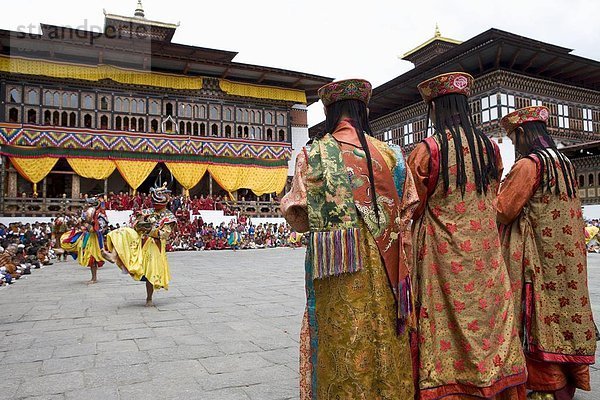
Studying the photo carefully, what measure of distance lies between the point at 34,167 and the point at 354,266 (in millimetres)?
24200

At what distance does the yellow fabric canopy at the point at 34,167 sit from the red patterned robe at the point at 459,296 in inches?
930

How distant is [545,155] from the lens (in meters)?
3.10

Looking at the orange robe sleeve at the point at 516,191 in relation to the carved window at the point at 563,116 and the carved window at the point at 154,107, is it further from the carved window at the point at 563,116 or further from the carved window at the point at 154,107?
the carved window at the point at 154,107

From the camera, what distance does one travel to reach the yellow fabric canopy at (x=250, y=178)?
26094 millimetres

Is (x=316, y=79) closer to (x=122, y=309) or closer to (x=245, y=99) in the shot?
(x=245, y=99)

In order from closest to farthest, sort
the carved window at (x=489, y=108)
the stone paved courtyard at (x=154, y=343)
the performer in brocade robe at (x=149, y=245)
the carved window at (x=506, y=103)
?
the stone paved courtyard at (x=154, y=343) < the performer in brocade robe at (x=149, y=245) < the carved window at (x=506, y=103) < the carved window at (x=489, y=108)

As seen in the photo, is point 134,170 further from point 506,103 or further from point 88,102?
point 506,103

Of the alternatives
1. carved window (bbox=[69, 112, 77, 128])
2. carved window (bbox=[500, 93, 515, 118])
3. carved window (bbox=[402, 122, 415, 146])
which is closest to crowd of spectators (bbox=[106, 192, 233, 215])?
carved window (bbox=[69, 112, 77, 128])

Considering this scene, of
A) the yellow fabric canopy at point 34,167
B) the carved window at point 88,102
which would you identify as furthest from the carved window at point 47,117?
the yellow fabric canopy at point 34,167

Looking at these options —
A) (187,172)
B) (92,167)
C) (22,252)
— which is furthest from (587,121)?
(22,252)

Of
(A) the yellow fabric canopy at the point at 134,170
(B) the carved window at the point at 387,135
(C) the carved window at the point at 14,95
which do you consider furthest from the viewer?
(B) the carved window at the point at 387,135

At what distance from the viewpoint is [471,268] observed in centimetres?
246

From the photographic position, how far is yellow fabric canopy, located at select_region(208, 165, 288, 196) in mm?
26094

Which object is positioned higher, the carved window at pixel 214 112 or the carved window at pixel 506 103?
the carved window at pixel 214 112
